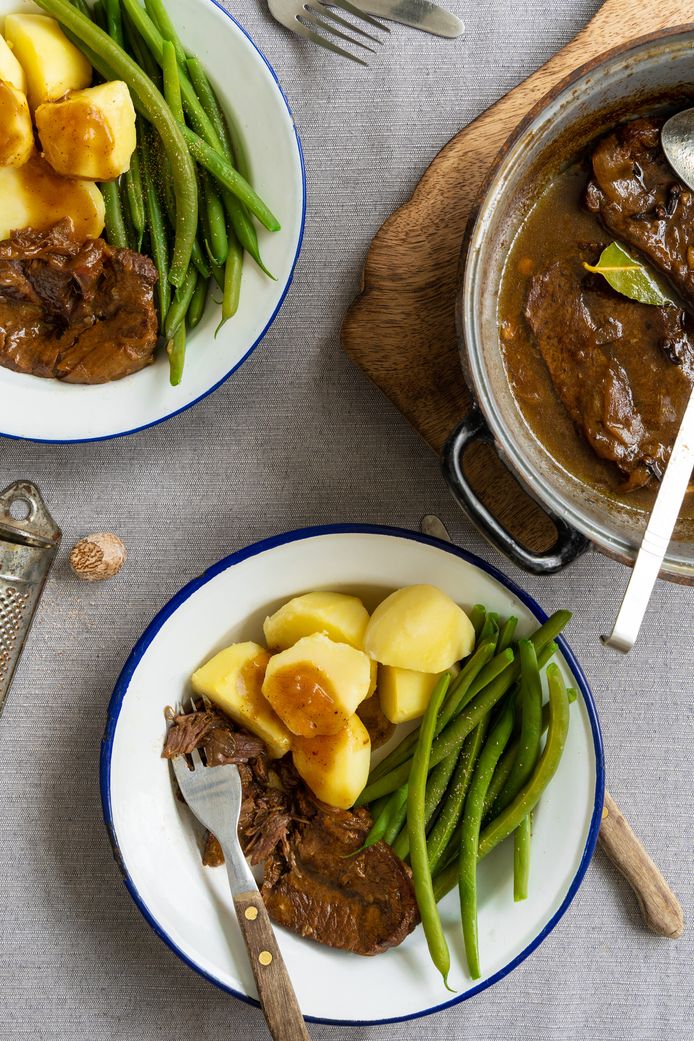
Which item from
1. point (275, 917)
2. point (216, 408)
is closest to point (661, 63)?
point (216, 408)

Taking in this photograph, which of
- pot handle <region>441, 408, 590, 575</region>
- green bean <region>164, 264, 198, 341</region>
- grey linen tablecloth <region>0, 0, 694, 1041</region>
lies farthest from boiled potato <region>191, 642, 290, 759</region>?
green bean <region>164, 264, 198, 341</region>

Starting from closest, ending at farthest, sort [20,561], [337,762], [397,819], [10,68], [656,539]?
[656,539] < [10,68] < [337,762] < [397,819] < [20,561]

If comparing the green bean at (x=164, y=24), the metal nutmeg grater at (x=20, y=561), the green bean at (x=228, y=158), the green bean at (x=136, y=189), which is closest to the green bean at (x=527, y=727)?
the green bean at (x=228, y=158)

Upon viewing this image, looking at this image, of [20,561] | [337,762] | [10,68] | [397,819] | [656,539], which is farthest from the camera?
[20,561]

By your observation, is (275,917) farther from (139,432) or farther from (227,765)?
(139,432)

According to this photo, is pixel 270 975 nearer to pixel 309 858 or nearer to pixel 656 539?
pixel 309 858

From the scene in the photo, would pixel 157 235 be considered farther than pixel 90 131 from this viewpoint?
Yes

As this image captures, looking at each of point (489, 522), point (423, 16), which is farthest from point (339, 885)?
point (423, 16)

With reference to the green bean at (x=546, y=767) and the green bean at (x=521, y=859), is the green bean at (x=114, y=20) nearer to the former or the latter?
the green bean at (x=546, y=767)
